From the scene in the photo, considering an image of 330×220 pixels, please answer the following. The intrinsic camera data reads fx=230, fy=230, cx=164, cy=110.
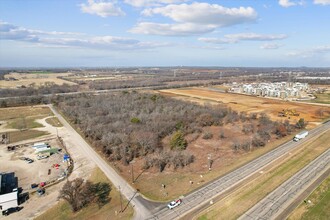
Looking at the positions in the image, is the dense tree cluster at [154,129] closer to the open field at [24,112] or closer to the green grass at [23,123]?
the open field at [24,112]

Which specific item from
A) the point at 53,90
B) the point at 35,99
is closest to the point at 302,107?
the point at 35,99

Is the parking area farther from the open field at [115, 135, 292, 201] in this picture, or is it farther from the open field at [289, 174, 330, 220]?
the open field at [289, 174, 330, 220]

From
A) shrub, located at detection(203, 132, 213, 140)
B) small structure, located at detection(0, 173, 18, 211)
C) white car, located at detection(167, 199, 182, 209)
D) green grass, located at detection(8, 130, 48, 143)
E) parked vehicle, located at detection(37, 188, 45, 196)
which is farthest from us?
green grass, located at detection(8, 130, 48, 143)

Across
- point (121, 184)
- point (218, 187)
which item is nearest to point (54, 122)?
point (121, 184)

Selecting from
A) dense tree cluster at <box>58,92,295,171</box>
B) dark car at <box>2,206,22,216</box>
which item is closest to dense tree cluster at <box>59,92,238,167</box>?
dense tree cluster at <box>58,92,295,171</box>

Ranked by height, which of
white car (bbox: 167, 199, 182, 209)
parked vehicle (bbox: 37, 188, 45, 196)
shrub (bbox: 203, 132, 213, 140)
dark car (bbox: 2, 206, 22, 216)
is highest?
shrub (bbox: 203, 132, 213, 140)

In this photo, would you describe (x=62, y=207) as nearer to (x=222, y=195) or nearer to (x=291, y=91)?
(x=222, y=195)

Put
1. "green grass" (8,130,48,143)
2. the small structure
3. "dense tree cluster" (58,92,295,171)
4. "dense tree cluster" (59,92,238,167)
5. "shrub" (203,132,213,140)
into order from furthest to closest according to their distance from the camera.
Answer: "green grass" (8,130,48,143) → "shrub" (203,132,213,140) → "dense tree cluster" (59,92,238,167) → "dense tree cluster" (58,92,295,171) → the small structure
